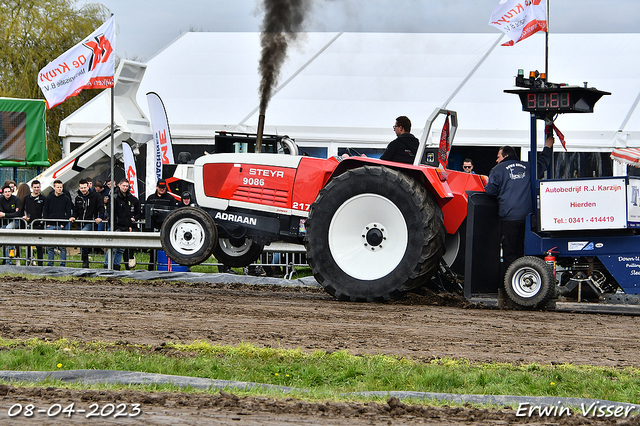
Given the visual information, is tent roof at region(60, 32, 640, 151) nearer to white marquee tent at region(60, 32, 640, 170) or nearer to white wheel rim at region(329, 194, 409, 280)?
white marquee tent at region(60, 32, 640, 170)

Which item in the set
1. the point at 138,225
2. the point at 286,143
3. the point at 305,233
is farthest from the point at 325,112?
the point at 305,233

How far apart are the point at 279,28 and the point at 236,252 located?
13.1ft

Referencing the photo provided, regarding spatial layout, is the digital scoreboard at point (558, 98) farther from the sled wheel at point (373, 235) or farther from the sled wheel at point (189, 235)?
the sled wheel at point (189, 235)

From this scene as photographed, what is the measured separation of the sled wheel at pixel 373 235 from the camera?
29.3 feet

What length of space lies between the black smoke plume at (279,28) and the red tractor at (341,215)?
9.83ft

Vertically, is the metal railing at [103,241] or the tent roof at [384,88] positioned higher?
the tent roof at [384,88]

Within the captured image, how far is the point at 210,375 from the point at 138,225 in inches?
411

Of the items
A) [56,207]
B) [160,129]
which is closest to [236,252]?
[56,207]

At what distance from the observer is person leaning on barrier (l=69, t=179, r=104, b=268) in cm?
1525

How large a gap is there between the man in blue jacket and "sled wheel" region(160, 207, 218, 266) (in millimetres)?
3256

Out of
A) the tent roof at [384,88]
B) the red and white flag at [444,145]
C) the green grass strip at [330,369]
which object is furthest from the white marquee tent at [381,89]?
the green grass strip at [330,369]

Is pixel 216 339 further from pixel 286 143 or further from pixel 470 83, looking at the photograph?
pixel 470 83

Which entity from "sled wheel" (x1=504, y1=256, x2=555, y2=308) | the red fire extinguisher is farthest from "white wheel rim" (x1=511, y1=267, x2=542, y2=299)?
the red fire extinguisher

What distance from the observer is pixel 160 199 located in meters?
13.0
